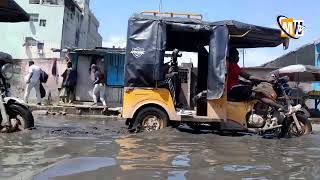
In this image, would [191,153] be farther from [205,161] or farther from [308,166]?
[308,166]

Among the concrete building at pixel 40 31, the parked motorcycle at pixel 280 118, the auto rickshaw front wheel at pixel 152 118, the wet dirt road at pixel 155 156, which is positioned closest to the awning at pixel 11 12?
the wet dirt road at pixel 155 156

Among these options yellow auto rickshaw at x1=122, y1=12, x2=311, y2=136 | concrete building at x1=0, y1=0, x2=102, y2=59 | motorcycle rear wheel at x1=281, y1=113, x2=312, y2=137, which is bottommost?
motorcycle rear wheel at x1=281, y1=113, x2=312, y2=137

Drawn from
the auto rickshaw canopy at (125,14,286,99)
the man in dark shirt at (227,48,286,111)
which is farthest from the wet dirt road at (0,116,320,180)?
the auto rickshaw canopy at (125,14,286,99)

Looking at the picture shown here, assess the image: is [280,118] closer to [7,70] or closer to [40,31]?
[7,70]

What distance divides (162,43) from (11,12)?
3.64 m

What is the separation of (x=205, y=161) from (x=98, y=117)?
10.2 meters

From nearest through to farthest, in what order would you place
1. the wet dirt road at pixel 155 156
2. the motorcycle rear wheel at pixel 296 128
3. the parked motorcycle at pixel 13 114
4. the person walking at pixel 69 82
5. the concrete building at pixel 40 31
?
the wet dirt road at pixel 155 156 → the parked motorcycle at pixel 13 114 → the motorcycle rear wheel at pixel 296 128 → the person walking at pixel 69 82 → the concrete building at pixel 40 31

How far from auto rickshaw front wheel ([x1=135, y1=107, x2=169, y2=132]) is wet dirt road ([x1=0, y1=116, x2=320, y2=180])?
38 centimetres

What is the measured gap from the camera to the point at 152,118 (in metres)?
9.71

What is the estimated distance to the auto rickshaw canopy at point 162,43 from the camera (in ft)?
31.1

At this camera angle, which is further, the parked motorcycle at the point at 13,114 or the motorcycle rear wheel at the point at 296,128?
the motorcycle rear wheel at the point at 296,128

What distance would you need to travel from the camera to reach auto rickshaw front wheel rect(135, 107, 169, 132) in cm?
962

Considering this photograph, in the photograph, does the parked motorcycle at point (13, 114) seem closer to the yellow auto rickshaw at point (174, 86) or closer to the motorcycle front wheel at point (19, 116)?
the motorcycle front wheel at point (19, 116)

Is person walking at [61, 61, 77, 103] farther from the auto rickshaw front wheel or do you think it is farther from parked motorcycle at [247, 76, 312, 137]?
parked motorcycle at [247, 76, 312, 137]
